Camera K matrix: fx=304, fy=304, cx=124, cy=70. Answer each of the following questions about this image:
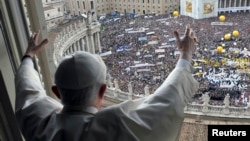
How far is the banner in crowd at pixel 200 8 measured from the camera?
26.3 feet

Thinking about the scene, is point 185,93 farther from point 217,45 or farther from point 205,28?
point 205,28

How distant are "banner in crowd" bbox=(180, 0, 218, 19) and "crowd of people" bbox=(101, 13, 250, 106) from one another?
19 cm

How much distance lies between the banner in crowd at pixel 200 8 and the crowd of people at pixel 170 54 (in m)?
0.19

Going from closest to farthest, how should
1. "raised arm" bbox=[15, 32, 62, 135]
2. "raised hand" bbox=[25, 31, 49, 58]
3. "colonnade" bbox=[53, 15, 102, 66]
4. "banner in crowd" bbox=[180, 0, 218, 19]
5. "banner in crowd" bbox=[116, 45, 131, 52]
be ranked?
"raised arm" bbox=[15, 32, 62, 135] → "raised hand" bbox=[25, 31, 49, 58] → "colonnade" bbox=[53, 15, 102, 66] → "banner in crowd" bbox=[116, 45, 131, 52] → "banner in crowd" bbox=[180, 0, 218, 19]

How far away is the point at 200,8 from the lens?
7.99 metres

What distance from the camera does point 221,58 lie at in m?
4.95

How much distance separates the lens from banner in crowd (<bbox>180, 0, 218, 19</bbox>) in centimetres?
802

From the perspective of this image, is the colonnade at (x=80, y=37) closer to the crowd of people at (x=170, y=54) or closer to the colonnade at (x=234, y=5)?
the crowd of people at (x=170, y=54)

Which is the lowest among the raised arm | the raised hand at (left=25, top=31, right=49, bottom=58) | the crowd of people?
the crowd of people

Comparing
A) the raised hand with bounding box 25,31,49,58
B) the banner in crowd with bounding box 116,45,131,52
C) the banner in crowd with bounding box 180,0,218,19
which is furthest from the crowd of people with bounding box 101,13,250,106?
the raised hand with bounding box 25,31,49,58

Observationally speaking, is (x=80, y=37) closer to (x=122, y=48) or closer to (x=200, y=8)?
(x=122, y=48)

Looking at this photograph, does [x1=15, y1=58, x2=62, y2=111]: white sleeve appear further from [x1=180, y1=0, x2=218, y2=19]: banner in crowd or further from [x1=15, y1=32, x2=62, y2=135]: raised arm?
[x1=180, y1=0, x2=218, y2=19]: banner in crowd

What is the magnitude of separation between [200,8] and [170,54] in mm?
3464

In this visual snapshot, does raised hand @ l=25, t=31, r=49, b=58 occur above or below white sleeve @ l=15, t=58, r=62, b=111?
above
